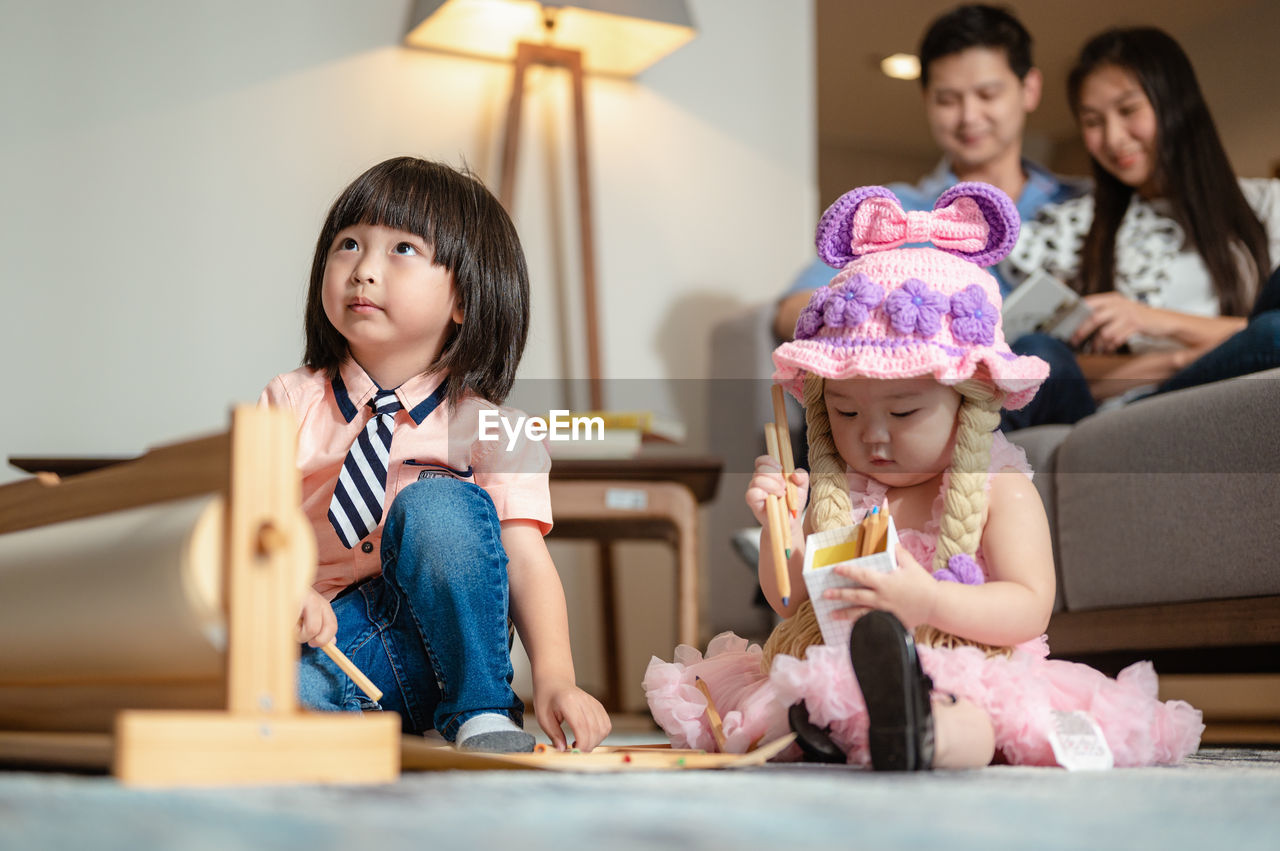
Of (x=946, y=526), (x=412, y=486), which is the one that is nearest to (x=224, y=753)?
(x=412, y=486)

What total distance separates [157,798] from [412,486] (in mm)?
454

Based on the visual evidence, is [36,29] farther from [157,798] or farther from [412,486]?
[157,798]

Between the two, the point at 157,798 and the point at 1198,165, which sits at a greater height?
the point at 1198,165

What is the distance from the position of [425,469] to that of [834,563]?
14.5 inches

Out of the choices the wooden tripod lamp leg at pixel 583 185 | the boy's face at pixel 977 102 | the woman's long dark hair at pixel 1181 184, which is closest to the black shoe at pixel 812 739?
the woman's long dark hair at pixel 1181 184

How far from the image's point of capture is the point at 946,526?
0.80 meters

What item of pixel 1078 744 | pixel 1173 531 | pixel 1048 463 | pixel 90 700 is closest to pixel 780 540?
A: pixel 1078 744

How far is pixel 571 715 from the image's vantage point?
0.82 m

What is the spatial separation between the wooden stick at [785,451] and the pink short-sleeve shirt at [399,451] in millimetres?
216

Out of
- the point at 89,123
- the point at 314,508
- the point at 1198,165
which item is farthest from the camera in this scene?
the point at 89,123

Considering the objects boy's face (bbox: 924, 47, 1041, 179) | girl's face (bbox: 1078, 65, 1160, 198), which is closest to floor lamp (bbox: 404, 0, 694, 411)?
boy's face (bbox: 924, 47, 1041, 179)

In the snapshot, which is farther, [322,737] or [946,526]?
[946,526]

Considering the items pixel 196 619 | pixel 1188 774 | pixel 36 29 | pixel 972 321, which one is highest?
pixel 36 29

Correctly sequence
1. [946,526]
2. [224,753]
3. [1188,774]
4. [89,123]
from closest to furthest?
[224,753], [1188,774], [946,526], [89,123]
